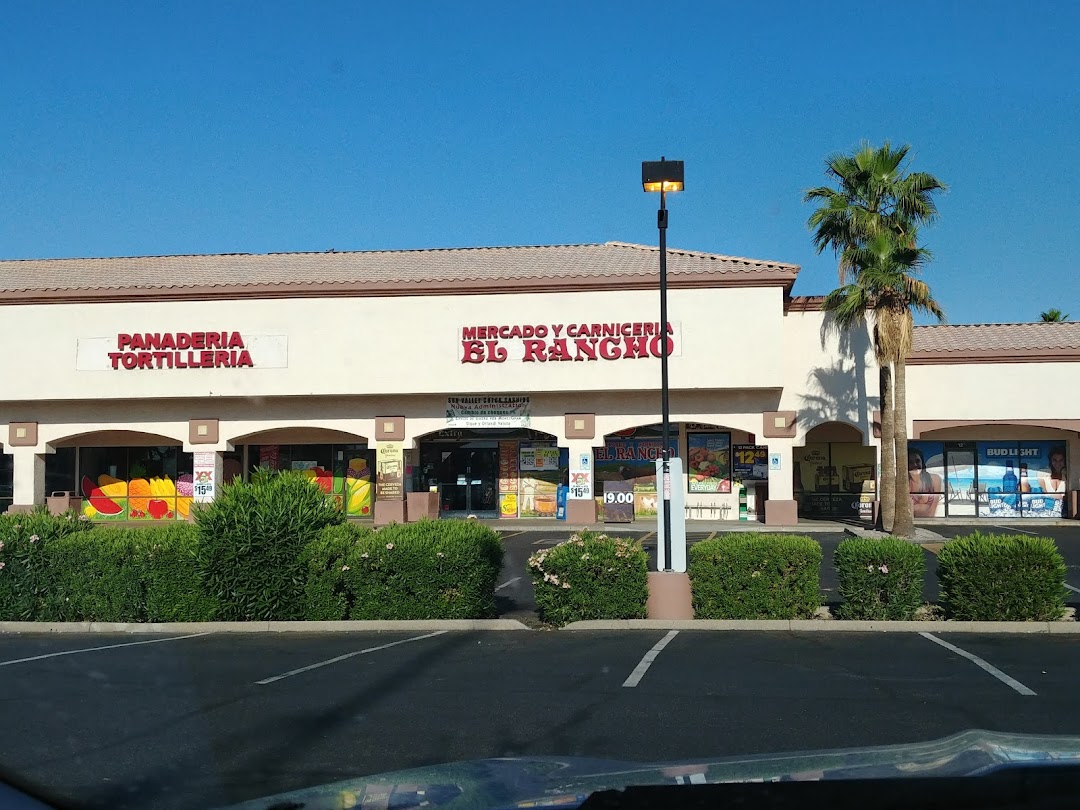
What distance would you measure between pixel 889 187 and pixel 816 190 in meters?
1.84

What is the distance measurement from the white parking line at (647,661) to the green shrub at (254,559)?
4.93 metres

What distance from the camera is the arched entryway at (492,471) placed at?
33094 millimetres

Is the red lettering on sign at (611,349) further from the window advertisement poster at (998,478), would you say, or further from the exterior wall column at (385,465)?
the window advertisement poster at (998,478)

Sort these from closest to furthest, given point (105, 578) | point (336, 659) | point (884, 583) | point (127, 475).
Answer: point (336, 659), point (884, 583), point (105, 578), point (127, 475)

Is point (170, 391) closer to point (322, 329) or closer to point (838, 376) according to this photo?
point (322, 329)

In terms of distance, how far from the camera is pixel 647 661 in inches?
414

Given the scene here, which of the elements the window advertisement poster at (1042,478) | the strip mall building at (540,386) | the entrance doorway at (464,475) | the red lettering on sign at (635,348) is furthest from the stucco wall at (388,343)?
the window advertisement poster at (1042,478)

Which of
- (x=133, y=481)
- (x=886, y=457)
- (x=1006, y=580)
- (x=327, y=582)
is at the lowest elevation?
(x=327, y=582)

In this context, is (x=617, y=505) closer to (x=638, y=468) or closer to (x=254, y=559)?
(x=638, y=468)

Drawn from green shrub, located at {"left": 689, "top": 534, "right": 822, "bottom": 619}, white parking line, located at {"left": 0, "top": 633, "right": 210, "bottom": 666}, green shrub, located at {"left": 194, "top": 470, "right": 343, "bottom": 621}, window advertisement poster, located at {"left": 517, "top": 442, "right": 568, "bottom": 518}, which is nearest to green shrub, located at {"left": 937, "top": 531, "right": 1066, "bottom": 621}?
green shrub, located at {"left": 689, "top": 534, "right": 822, "bottom": 619}

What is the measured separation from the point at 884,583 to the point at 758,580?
1.52 metres

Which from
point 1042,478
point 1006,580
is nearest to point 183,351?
point 1006,580

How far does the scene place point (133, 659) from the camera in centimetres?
1138

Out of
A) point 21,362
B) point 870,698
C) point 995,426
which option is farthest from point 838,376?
point 21,362
